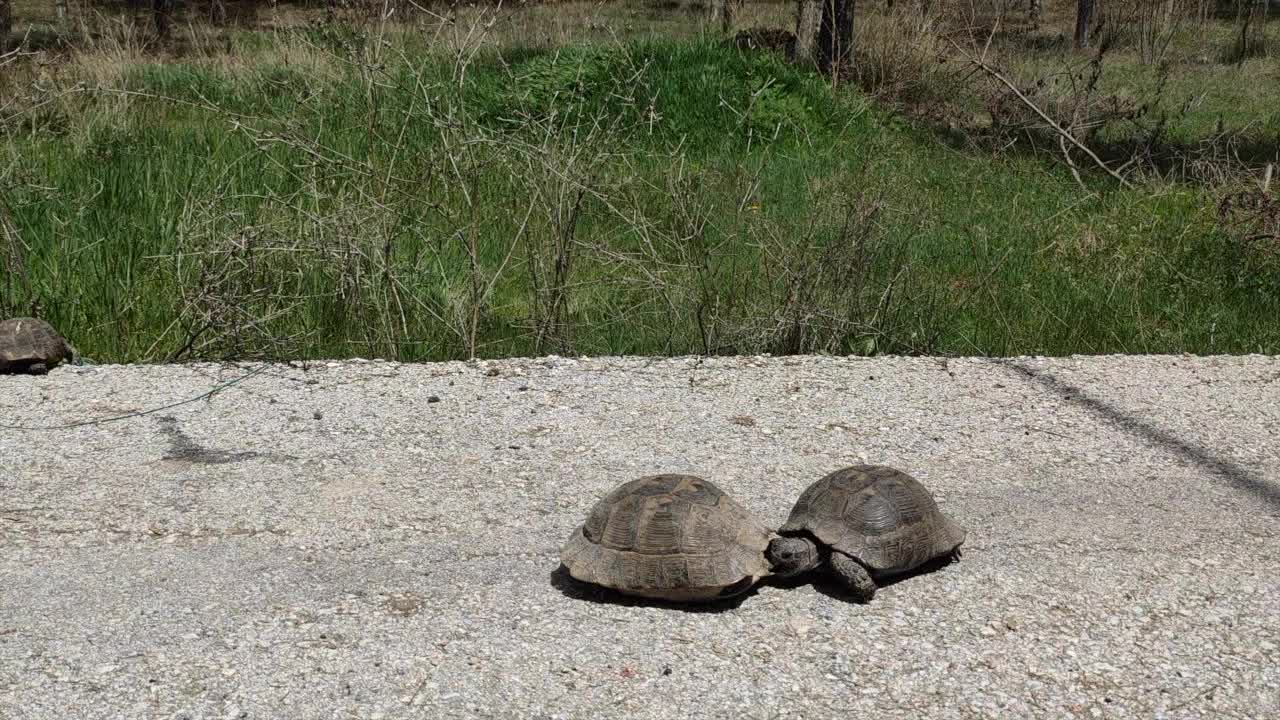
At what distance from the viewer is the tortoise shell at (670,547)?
3.81m

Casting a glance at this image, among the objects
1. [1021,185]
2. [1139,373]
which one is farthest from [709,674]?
[1021,185]

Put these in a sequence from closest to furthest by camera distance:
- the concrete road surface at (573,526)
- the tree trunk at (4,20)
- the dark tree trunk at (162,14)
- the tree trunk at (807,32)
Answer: the concrete road surface at (573,526)
the tree trunk at (807,32)
the tree trunk at (4,20)
the dark tree trunk at (162,14)

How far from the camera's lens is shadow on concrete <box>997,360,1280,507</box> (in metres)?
5.10

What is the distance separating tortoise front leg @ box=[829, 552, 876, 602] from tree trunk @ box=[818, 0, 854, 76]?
430 inches

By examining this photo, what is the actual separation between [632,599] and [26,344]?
12.2 ft

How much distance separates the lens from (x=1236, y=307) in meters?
7.88

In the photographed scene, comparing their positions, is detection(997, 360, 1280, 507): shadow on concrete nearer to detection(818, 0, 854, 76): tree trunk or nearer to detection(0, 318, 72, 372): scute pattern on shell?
detection(0, 318, 72, 372): scute pattern on shell

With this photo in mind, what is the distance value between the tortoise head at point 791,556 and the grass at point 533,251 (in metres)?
2.89

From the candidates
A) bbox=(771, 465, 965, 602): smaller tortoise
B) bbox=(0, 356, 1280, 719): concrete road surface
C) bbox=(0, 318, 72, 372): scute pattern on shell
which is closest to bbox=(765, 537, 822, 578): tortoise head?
bbox=(771, 465, 965, 602): smaller tortoise

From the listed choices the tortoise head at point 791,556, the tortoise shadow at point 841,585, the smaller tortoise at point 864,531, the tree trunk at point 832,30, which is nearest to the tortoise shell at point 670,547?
the tortoise head at point 791,556

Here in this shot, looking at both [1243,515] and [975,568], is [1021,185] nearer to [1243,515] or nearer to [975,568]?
[1243,515]

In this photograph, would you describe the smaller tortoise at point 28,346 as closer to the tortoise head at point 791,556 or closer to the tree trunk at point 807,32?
the tortoise head at point 791,556

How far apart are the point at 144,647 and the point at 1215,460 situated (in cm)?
444

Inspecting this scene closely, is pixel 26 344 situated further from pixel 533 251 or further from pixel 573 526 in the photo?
pixel 573 526
